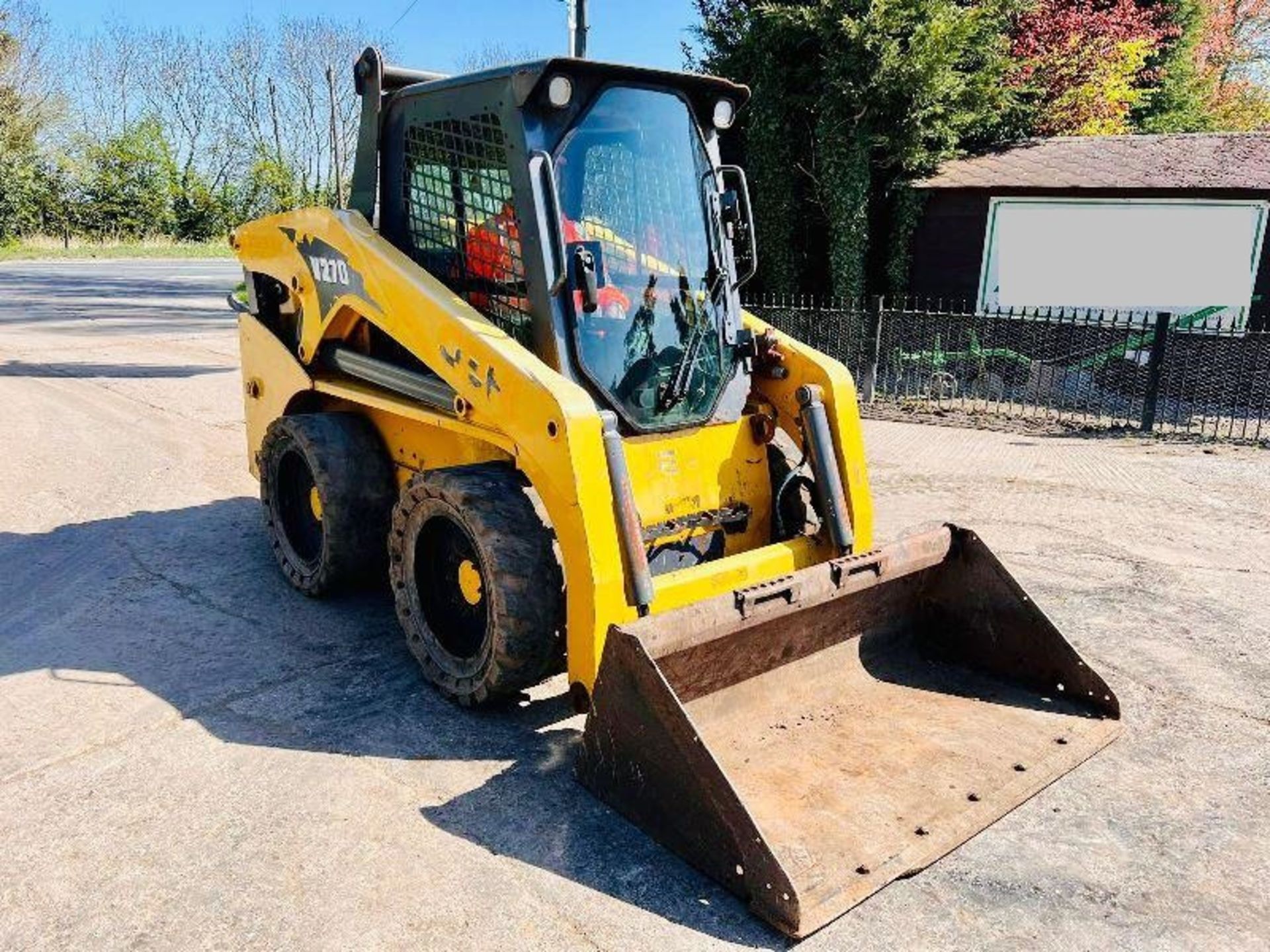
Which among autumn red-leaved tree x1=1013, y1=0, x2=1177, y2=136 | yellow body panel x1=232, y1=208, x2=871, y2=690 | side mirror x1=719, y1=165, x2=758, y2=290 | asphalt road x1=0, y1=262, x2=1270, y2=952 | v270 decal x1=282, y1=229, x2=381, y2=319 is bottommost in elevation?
asphalt road x1=0, y1=262, x2=1270, y2=952

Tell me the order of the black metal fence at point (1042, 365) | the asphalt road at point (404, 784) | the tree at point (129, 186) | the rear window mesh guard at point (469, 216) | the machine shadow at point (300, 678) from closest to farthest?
the asphalt road at point (404, 784), the machine shadow at point (300, 678), the rear window mesh guard at point (469, 216), the black metal fence at point (1042, 365), the tree at point (129, 186)

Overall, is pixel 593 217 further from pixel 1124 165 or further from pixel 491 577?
pixel 1124 165

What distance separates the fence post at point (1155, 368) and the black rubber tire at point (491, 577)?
8.31 metres

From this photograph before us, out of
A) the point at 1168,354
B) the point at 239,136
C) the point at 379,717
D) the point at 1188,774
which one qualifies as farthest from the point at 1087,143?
the point at 239,136

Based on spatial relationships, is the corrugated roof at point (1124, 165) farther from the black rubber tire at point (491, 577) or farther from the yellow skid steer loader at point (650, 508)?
the black rubber tire at point (491, 577)

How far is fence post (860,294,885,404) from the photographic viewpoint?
38.5 feet

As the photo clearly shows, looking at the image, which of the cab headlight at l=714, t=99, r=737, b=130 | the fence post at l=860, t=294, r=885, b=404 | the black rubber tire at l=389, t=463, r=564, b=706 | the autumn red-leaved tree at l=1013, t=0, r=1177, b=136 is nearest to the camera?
the black rubber tire at l=389, t=463, r=564, b=706

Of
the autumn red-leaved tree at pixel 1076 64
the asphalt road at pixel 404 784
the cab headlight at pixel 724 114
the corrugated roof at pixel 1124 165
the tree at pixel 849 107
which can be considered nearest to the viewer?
the asphalt road at pixel 404 784

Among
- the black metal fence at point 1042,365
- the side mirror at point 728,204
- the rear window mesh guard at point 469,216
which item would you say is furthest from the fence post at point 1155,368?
the rear window mesh guard at point 469,216

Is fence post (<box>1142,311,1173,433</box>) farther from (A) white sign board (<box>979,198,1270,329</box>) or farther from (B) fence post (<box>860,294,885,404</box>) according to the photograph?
(A) white sign board (<box>979,198,1270,329</box>)

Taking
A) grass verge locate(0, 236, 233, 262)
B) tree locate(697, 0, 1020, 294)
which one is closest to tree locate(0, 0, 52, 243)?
grass verge locate(0, 236, 233, 262)

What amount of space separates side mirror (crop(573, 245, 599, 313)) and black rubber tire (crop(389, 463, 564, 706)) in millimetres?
742

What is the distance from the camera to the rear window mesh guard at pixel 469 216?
4109mm

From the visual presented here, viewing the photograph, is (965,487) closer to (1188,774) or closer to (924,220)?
(1188,774)
